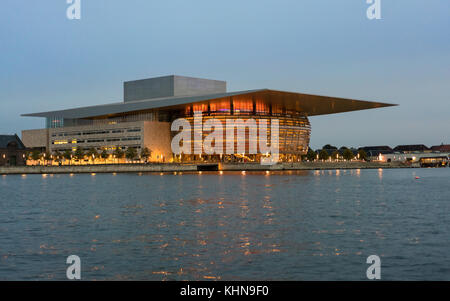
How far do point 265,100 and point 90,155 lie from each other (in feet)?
129

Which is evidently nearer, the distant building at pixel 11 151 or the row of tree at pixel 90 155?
the row of tree at pixel 90 155

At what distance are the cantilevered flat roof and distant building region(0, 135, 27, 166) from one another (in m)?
8.96

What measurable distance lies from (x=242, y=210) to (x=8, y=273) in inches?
538

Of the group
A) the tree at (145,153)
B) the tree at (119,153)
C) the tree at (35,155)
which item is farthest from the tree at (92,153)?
the tree at (145,153)

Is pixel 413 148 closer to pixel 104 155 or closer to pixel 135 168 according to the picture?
pixel 104 155

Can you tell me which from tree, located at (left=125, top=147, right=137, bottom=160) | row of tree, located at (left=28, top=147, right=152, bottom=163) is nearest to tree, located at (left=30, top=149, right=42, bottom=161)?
row of tree, located at (left=28, top=147, right=152, bottom=163)

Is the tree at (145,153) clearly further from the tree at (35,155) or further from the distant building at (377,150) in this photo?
the distant building at (377,150)

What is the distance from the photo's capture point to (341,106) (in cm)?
10900

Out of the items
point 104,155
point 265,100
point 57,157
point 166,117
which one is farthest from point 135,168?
point 57,157

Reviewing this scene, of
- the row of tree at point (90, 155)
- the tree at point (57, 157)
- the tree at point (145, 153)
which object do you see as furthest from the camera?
the tree at point (57, 157)

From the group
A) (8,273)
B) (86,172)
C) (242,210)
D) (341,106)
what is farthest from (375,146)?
(8,273)

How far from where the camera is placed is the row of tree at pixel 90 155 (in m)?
108

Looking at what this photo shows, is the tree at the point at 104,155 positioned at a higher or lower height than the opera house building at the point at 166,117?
lower

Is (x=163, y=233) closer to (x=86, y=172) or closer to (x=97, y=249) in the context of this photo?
(x=97, y=249)
